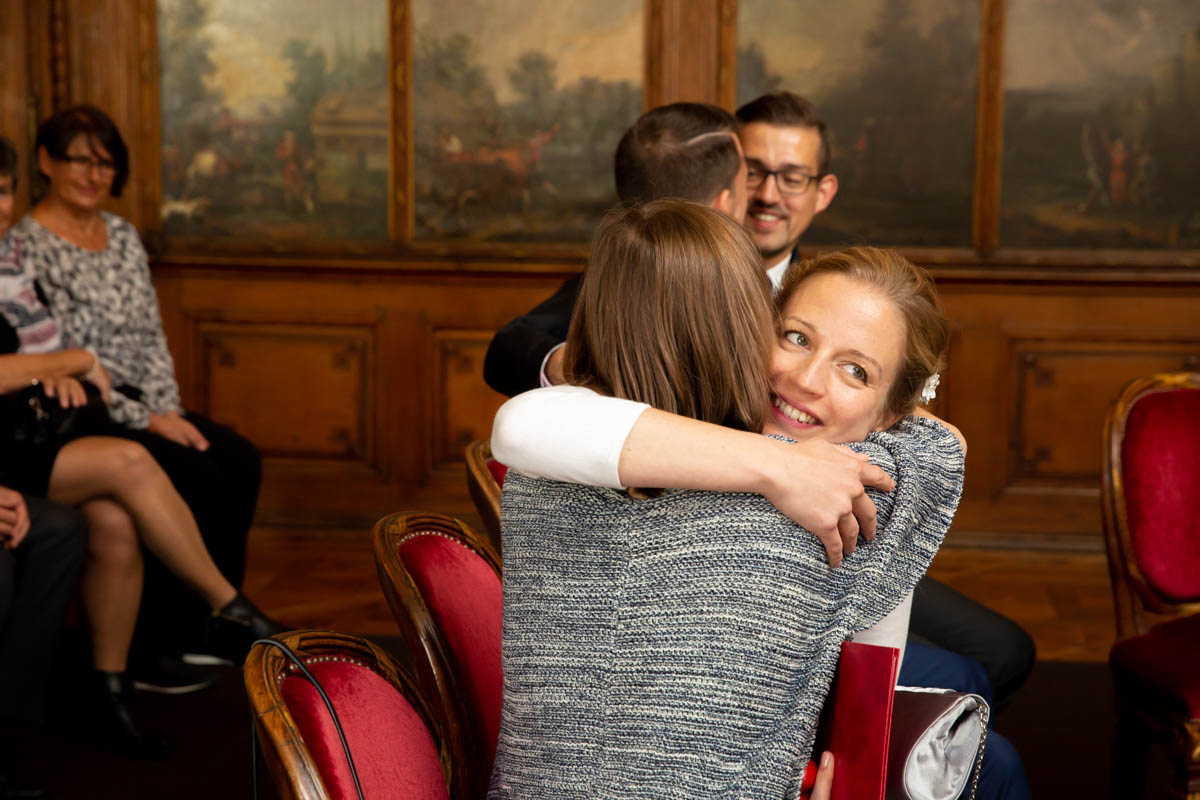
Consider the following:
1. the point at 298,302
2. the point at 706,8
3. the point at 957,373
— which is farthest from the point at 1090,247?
the point at 298,302

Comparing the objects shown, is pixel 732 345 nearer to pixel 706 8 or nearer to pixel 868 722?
pixel 868 722

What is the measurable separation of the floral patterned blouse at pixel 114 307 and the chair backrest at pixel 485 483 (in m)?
2.37

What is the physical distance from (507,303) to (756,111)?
104 inches

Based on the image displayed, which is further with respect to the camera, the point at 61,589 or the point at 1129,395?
the point at 61,589

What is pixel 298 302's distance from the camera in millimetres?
5699

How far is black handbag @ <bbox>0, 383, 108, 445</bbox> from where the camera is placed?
348 centimetres

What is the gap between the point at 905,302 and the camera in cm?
156

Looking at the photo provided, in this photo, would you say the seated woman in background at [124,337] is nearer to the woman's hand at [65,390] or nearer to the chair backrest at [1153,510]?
the woman's hand at [65,390]

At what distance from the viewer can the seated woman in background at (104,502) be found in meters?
3.46

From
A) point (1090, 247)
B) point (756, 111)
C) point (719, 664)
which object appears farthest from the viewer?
point (1090, 247)

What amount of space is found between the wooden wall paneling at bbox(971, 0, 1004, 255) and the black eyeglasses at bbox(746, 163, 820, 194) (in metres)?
2.63

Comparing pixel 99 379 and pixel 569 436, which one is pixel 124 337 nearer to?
pixel 99 379

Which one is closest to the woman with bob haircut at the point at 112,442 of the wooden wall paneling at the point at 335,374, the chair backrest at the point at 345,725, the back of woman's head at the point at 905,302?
the wooden wall paneling at the point at 335,374

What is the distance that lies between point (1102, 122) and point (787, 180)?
2.96 meters
